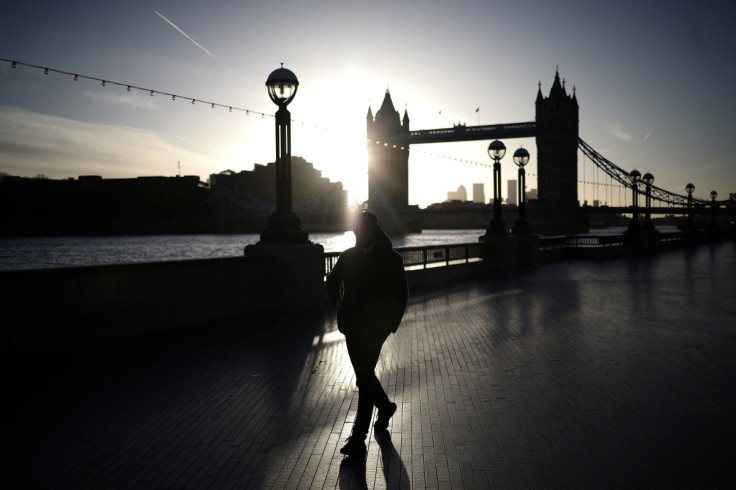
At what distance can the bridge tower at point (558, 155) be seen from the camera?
104 m

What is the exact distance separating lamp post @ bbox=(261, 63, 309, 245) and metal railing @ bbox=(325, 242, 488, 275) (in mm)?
2457

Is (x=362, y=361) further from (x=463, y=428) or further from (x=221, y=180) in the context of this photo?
(x=221, y=180)

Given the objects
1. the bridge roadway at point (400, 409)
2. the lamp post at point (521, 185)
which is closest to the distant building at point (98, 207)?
the lamp post at point (521, 185)

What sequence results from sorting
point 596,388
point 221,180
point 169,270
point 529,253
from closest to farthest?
1. point 596,388
2. point 169,270
3. point 529,253
4. point 221,180

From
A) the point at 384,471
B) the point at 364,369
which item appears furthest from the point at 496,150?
the point at 384,471

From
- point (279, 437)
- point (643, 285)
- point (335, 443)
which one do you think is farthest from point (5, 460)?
point (643, 285)

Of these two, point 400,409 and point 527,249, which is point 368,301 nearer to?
point 400,409

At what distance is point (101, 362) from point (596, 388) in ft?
17.1

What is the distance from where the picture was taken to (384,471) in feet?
11.4

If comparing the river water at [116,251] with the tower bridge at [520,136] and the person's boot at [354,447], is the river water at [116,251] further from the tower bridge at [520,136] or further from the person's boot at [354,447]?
the person's boot at [354,447]

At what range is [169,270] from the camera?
307 inches

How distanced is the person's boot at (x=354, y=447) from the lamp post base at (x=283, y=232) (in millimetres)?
6198

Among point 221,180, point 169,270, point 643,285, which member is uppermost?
point 221,180

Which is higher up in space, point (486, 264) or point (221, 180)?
point (221, 180)
